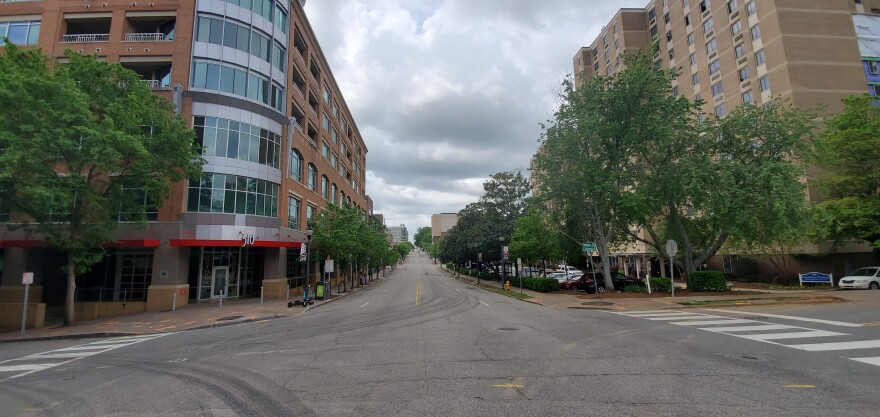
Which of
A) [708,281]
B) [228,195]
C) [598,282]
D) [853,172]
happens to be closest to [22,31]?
[228,195]

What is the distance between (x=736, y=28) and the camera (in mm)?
41656

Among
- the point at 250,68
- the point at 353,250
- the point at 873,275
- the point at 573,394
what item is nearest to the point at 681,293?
the point at 873,275

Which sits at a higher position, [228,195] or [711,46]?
[711,46]

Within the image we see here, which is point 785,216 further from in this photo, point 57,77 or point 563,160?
point 57,77

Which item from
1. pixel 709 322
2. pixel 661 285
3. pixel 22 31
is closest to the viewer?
pixel 709 322

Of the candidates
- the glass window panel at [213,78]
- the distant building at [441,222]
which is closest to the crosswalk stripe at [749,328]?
the glass window panel at [213,78]

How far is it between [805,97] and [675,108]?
21.2 m

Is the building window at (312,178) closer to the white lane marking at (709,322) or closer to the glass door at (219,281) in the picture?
the glass door at (219,281)

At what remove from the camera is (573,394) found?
622 centimetres

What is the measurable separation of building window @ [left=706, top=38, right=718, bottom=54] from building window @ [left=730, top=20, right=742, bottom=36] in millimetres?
2513

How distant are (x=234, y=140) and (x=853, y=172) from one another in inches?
1740

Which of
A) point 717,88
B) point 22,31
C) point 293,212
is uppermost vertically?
point 717,88

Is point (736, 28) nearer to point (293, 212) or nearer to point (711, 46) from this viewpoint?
point (711, 46)

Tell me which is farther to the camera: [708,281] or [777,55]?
[777,55]
